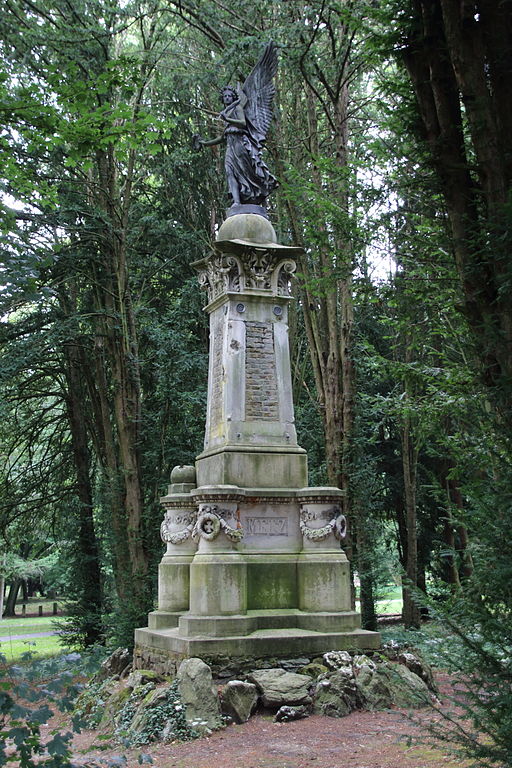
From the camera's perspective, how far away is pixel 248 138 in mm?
12477

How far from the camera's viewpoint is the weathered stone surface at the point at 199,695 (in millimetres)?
7902

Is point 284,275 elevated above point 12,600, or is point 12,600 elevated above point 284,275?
point 284,275

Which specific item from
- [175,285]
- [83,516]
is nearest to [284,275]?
[175,285]

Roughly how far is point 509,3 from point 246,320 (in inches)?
262

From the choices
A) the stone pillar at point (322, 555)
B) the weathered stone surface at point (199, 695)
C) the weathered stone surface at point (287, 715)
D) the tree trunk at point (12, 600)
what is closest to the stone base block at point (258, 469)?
the stone pillar at point (322, 555)

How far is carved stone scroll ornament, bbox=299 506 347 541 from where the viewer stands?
33.5 feet

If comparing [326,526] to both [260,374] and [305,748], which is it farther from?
[305,748]

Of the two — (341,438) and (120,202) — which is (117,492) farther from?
(120,202)

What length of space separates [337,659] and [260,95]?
28.6ft

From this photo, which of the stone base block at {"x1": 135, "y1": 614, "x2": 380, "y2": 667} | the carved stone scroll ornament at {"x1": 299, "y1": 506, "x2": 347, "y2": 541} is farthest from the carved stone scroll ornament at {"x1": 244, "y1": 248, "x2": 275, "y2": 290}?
the stone base block at {"x1": 135, "y1": 614, "x2": 380, "y2": 667}

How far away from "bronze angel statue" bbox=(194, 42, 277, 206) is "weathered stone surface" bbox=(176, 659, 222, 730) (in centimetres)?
700

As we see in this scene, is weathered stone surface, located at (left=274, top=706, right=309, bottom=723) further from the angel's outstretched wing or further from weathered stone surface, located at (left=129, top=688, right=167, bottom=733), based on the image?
the angel's outstretched wing

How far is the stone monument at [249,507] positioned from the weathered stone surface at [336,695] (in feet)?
2.78

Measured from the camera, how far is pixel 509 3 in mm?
4871
